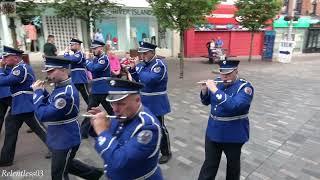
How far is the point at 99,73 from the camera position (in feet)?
22.2

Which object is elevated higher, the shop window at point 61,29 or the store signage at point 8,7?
the store signage at point 8,7

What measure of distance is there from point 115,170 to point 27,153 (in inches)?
156

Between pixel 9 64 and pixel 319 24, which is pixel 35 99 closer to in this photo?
pixel 9 64

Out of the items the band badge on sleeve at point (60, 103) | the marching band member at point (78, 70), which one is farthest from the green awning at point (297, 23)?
the band badge on sleeve at point (60, 103)

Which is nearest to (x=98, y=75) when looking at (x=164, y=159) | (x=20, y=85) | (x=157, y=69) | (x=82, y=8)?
(x=20, y=85)

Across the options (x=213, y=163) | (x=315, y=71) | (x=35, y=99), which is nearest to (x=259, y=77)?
(x=315, y=71)

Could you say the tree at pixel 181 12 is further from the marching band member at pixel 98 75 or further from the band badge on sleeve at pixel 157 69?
the band badge on sleeve at pixel 157 69

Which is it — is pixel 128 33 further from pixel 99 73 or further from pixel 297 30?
pixel 297 30

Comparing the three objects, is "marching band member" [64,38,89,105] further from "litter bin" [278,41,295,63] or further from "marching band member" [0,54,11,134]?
"litter bin" [278,41,295,63]

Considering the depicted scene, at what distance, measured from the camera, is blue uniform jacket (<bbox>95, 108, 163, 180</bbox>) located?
2539mm

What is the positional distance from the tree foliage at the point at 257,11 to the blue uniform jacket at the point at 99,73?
1476 cm

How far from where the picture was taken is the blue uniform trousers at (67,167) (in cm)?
395

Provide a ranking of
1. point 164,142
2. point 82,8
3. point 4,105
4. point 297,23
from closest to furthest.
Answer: point 164,142, point 4,105, point 82,8, point 297,23

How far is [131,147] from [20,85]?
361cm
